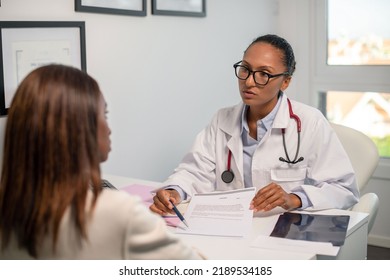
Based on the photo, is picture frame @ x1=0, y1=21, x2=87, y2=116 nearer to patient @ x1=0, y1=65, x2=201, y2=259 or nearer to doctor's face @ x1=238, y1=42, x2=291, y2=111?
doctor's face @ x1=238, y1=42, x2=291, y2=111

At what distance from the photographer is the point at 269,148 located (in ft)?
6.36

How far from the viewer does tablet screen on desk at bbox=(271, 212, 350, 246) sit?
1481 mm

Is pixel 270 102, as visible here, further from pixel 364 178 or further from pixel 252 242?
pixel 252 242

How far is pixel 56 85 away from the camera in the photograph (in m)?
1.00

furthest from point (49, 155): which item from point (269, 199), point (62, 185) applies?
point (269, 199)

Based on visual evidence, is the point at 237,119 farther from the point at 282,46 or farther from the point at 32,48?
the point at 32,48

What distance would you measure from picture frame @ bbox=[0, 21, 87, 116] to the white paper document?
70 centimetres

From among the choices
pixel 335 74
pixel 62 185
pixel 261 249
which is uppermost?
pixel 335 74

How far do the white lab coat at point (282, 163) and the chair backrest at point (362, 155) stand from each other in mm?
256

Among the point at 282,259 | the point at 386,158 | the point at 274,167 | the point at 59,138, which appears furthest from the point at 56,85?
the point at 386,158

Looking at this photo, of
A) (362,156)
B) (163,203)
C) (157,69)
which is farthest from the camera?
(157,69)

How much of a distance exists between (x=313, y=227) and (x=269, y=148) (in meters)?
0.44

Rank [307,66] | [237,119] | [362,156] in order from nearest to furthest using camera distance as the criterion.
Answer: [237,119] < [362,156] < [307,66]

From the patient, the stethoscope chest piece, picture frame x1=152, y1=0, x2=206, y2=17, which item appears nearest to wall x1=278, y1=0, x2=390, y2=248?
picture frame x1=152, y1=0, x2=206, y2=17
